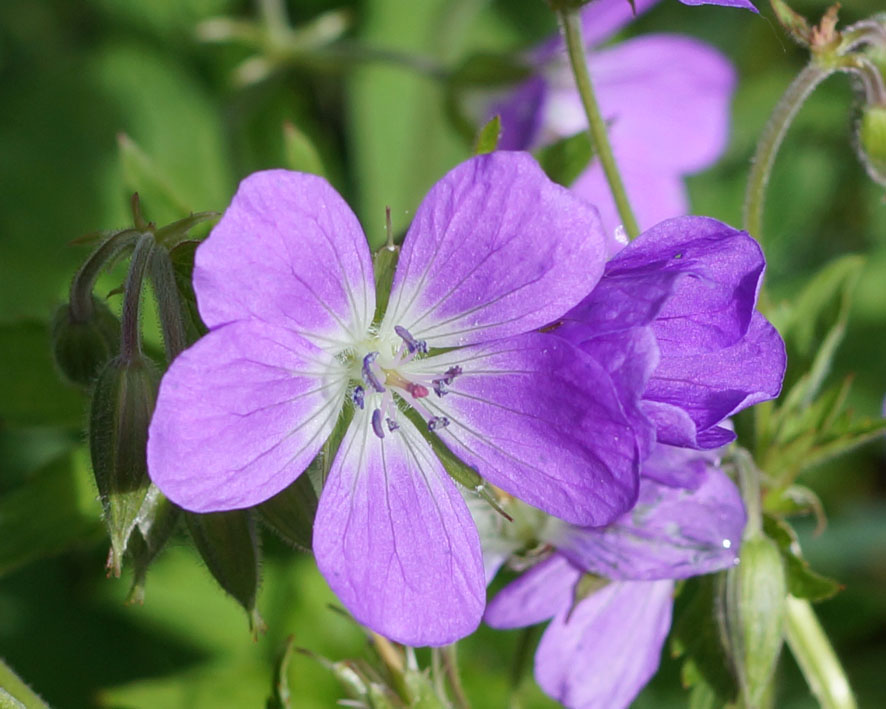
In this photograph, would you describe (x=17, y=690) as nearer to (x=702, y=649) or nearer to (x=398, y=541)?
(x=398, y=541)

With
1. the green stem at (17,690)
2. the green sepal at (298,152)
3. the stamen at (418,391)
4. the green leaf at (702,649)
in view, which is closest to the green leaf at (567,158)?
the green sepal at (298,152)

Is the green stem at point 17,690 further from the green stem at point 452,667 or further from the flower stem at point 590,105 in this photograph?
the flower stem at point 590,105

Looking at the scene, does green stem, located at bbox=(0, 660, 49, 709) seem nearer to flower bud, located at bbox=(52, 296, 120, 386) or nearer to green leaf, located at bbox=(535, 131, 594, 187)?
flower bud, located at bbox=(52, 296, 120, 386)

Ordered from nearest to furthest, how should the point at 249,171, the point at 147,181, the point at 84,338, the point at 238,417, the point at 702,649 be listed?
the point at 238,417
the point at 84,338
the point at 702,649
the point at 147,181
the point at 249,171

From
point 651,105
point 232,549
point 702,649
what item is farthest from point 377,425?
point 651,105

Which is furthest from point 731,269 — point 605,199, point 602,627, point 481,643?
point 481,643

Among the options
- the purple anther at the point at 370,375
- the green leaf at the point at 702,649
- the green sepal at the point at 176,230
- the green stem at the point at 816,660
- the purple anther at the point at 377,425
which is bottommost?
the green stem at the point at 816,660

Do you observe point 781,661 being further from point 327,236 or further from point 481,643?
point 327,236
